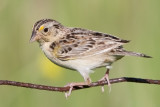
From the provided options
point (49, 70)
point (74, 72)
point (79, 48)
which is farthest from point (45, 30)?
point (74, 72)

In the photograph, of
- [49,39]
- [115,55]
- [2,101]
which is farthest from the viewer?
[2,101]

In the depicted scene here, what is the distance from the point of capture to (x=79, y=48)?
7785 millimetres

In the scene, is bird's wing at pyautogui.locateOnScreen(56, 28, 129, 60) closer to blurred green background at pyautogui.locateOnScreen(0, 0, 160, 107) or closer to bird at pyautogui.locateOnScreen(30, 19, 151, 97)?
bird at pyautogui.locateOnScreen(30, 19, 151, 97)

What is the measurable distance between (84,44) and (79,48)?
0.09 meters

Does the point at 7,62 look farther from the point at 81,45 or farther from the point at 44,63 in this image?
the point at 81,45

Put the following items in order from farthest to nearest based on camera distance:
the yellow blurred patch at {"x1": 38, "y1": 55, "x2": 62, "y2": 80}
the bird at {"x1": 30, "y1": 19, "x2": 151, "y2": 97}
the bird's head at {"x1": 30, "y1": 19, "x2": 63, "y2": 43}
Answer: the yellow blurred patch at {"x1": 38, "y1": 55, "x2": 62, "y2": 80} < the bird's head at {"x1": 30, "y1": 19, "x2": 63, "y2": 43} < the bird at {"x1": 30, "y1": 19, "x2": 151, "y2": 97}

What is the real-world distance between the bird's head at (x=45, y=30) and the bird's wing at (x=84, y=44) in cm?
20

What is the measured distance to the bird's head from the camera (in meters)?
7.86

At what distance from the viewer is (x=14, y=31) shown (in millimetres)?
10656

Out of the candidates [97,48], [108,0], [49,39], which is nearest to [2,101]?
[49,39]

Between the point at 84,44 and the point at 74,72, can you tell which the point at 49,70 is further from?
the point at 84,44

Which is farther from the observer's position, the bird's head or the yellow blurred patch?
the yellow blurred patch

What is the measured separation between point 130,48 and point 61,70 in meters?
1.58

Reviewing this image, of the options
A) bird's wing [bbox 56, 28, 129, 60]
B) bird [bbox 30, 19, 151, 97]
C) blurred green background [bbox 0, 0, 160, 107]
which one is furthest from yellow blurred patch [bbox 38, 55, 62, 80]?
bird's wing [bbox 56, 28, 129, 60]
